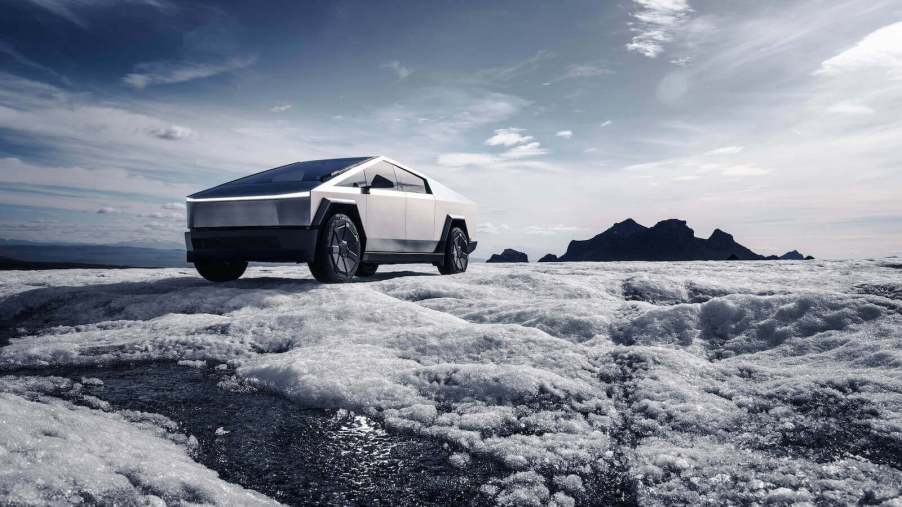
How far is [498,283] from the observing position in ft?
20.6

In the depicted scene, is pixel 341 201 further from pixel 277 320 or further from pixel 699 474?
pixel 699 474

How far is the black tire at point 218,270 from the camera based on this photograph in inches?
267

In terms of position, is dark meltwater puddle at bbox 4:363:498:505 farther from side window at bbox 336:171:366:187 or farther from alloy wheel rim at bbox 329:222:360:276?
side window at bbox 336:171:366:187

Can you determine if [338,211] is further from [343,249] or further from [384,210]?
[384,210]

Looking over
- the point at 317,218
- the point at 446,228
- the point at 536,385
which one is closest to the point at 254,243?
the point at 317,218

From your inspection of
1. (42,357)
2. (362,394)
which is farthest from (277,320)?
(362,394)

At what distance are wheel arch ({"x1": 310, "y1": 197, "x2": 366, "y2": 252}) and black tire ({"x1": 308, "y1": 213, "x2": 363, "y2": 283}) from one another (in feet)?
0.17

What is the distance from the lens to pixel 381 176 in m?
7.00

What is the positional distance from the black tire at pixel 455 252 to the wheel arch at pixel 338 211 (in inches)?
76.1

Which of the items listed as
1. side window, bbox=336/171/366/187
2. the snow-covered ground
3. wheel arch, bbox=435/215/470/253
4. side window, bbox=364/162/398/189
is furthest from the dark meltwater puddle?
wheel arch, bbox=435/215/470/253

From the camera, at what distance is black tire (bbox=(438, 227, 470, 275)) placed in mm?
8312

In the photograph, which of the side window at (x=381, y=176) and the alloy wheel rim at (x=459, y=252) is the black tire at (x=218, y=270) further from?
the alloy wheel rim at (x=459, y=252)

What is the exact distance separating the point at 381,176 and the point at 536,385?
4.64 m

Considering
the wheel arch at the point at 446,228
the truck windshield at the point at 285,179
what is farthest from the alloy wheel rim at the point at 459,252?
the truck windshield at the point at 285,179
